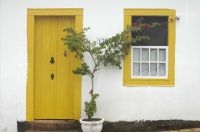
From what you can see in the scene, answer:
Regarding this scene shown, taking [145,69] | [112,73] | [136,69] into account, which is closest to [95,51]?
[112,73]

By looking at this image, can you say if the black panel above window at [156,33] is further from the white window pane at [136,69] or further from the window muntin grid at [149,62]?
the white window pane at [136,69]

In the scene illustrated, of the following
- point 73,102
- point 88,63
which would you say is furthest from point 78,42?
point 73,102

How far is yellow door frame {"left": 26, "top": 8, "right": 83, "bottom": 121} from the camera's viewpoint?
40.6 ft

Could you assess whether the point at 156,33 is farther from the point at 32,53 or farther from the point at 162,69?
the point at 32,53

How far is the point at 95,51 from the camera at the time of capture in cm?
1202

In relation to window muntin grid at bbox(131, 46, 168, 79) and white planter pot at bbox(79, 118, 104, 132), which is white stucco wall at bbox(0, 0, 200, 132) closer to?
window muntin grid at bbox(131, 46, 168, 79)

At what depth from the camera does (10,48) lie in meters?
12.4

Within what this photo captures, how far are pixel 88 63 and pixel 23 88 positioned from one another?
63.8 inches

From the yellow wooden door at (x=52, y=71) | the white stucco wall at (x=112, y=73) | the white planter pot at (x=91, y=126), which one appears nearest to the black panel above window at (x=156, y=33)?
the white stucco wall at (x=112, y=73)

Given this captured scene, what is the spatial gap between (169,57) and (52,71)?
109 inches

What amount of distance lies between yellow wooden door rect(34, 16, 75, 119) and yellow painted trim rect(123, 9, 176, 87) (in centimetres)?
129

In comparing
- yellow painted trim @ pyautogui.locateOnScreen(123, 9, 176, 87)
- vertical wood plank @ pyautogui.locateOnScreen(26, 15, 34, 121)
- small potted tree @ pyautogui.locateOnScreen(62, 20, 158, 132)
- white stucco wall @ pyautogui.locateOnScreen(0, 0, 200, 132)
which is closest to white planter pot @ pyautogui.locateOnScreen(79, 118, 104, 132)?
small potted tree @ pyautogui.locateOnScreen(62, 20, 158, 132)

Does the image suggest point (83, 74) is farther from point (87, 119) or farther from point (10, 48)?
point (10, 48)

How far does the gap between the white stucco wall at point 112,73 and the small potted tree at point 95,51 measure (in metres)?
0.26
